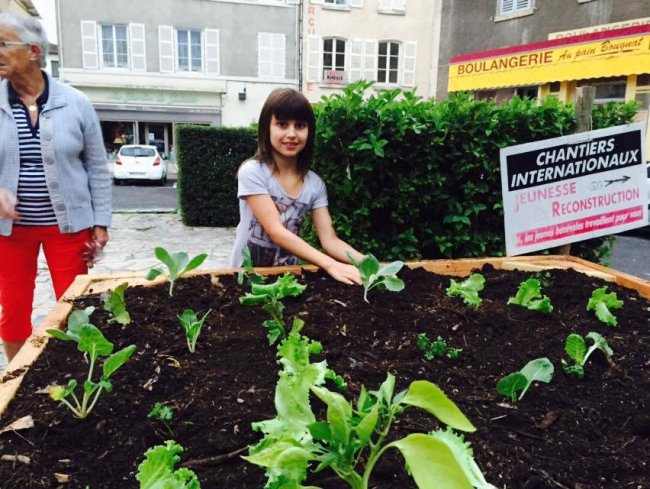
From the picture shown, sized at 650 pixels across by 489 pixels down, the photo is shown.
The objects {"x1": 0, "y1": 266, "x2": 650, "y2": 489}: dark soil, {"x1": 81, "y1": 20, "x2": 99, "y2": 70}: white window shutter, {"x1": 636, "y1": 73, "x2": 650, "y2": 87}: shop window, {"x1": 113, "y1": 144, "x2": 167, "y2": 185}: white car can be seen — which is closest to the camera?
{"x1": 0, "y1": 266, "x2": 650, "y2": 489}: dark soil

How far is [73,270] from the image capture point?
244 cm

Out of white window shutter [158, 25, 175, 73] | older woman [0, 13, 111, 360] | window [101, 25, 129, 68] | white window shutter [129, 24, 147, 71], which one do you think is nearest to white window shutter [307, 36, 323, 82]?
white window shutter [158, 25, 175, 73]

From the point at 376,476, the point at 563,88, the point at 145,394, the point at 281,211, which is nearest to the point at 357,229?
the point at 281,211

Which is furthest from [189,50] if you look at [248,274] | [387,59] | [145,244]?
[248,274]

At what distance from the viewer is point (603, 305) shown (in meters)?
1.73

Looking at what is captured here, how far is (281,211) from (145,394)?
1.29 m

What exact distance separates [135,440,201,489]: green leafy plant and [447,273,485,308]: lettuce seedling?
48.0 inches

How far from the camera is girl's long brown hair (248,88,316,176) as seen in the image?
7.30ft

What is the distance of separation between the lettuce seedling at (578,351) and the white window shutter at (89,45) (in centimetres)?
2476

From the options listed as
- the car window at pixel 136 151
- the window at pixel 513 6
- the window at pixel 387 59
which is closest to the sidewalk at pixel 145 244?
the car window at pixel 136 151

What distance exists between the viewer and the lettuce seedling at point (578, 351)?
4.46 feet

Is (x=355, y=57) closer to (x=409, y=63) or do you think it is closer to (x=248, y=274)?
(x=409, y=63)

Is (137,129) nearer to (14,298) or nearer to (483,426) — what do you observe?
(14,298)

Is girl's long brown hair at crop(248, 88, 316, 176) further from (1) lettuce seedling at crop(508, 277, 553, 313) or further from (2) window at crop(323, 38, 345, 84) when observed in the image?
(2) window at crop(323, 38, 345, 84)
